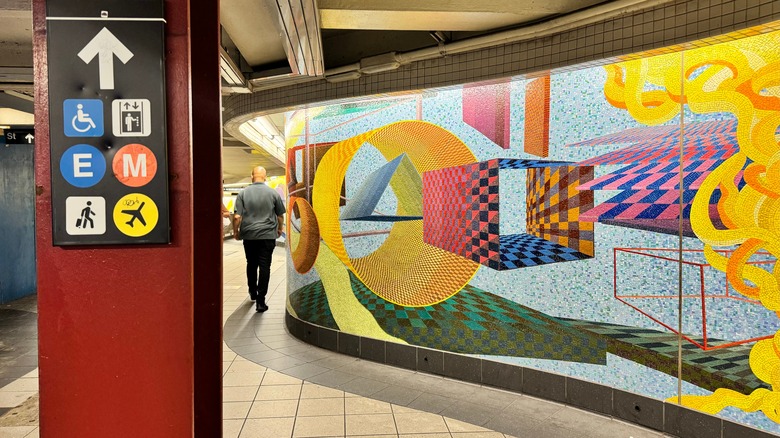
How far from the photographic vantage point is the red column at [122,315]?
1434 millimetres

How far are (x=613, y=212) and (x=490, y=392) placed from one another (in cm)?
152

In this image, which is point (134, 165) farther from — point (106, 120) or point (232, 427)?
point (232, 427)

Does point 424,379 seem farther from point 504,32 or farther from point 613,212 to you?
point 504,32

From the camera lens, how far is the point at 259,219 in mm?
5480

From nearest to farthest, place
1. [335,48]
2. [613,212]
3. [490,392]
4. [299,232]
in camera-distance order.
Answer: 1. [613,212]
2. [490,392]
3. [335,48]
4. [299,232]

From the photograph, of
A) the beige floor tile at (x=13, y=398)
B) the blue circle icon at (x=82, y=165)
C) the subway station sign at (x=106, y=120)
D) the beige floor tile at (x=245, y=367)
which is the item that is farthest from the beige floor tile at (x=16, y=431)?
the blue circle icon at (x=82, y=165)

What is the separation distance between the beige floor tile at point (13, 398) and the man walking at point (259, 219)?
104 inches

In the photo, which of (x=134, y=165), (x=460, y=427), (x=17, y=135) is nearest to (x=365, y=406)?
(x=460, y=427)

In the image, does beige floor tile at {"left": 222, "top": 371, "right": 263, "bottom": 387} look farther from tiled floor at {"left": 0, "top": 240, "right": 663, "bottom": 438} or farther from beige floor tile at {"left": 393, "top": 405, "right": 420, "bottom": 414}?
beige floor tile at {"left": 393, "top": 405, "right": 420, "bottom": 414}

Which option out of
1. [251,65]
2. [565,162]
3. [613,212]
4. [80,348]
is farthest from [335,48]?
[80,348]

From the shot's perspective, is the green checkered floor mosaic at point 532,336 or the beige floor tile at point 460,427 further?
the beige floor tile at point 460,427

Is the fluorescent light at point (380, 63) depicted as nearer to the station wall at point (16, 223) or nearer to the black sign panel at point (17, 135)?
the black sign panel at point (17, 135)

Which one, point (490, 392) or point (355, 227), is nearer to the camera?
point (490, 392)

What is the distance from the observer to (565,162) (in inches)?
116
